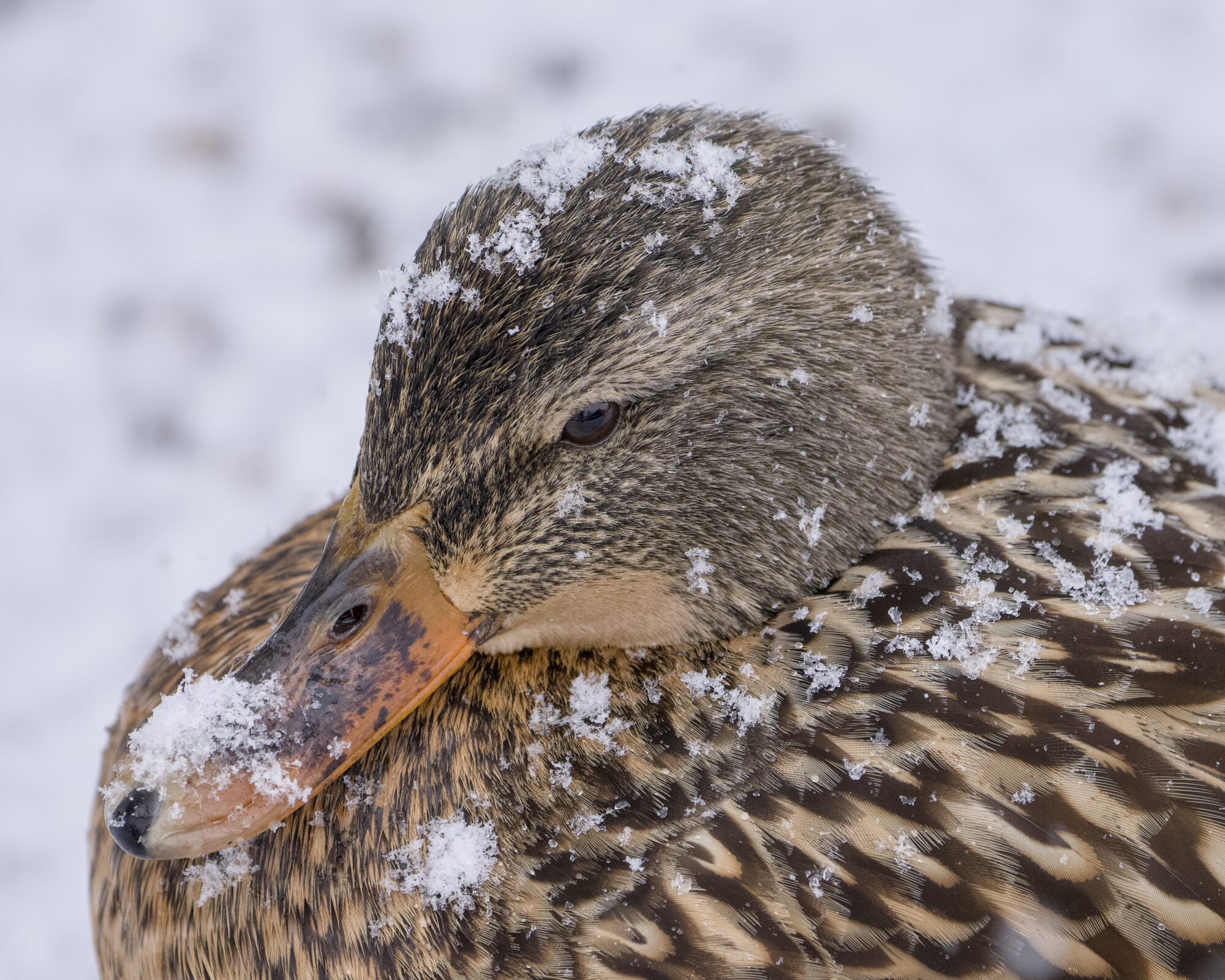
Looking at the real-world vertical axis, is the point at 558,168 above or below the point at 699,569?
above

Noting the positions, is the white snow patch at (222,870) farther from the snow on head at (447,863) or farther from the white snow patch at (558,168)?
the white snow patch at (558,168)

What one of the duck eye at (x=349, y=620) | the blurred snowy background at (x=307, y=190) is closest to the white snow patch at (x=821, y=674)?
the duck eye at (x=349, y=620)

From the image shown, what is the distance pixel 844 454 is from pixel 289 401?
2.19 meters

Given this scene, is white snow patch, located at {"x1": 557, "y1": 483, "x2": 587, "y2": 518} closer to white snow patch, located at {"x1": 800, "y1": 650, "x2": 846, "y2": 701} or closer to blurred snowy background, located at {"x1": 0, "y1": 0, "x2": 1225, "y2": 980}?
white snow patch, located at {"x1": 800, "y1": 650, "x2": 846, "y2": 701}

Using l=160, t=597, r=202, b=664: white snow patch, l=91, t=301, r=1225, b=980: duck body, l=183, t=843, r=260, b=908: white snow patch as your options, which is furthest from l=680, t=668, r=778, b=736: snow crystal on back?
l=160, t=597, r=202, b=664: white snow patch

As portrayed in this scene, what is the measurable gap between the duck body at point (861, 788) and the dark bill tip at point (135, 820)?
0.23 meters

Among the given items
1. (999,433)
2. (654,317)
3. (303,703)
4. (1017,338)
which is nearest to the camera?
(654,317)

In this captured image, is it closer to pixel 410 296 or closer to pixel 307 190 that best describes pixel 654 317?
pixel 410 296

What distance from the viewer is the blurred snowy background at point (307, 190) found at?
323 centimetres

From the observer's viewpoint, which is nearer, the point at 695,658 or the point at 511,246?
the point at 511,246

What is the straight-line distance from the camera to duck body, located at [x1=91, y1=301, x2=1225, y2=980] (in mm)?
1456

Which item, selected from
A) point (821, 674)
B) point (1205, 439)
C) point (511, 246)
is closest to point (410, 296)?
point (511, 246)

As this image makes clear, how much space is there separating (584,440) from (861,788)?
58cm

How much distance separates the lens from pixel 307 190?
3.74 meters
